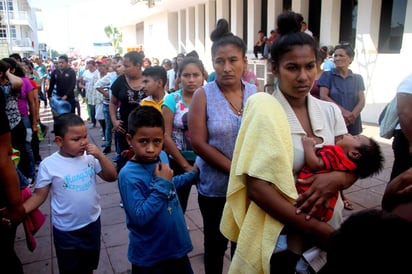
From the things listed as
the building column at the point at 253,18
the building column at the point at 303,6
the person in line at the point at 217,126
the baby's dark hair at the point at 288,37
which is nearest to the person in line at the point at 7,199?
the person in line at the point at 217,126

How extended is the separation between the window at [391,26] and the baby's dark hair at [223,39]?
338 inches

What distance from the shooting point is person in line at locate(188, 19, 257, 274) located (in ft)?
7.30

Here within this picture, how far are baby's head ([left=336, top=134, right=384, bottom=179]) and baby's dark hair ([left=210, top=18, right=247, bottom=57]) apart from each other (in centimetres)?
113

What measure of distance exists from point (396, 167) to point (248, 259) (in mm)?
1824

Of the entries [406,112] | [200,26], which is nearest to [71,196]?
[406,112]

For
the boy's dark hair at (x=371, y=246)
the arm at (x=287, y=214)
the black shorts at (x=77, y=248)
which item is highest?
the boy's dark hair at (x=371, y=246)

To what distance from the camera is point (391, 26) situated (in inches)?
373

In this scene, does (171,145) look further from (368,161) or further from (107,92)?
(107,92)

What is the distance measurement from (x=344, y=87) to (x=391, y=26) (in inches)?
252

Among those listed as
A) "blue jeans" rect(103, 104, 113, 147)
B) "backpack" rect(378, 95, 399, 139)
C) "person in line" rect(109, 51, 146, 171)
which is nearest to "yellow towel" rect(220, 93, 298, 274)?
"backpack" rect(378, 95, 399, 139)

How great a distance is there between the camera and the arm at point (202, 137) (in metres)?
2.20

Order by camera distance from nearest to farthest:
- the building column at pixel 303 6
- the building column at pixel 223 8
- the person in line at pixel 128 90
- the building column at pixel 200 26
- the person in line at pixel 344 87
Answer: the person in line at pixel 344 87, the person in line at pixel 128 90, the building column at pixel 303 6, the building column at pixel 223 8, the building column at pixel 200 26

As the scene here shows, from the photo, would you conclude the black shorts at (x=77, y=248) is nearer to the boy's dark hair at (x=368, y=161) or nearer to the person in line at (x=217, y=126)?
the person in line at (x=217, y=126)

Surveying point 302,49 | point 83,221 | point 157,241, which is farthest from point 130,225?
point 302,49
